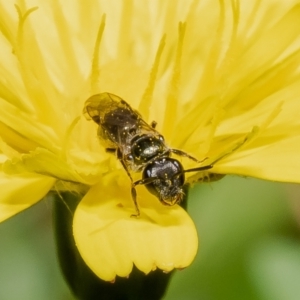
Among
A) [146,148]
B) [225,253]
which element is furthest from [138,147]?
[225,253]

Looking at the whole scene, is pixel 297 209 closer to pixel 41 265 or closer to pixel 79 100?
pixel 41 265

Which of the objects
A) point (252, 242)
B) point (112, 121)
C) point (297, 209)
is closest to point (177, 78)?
point (112, 121)

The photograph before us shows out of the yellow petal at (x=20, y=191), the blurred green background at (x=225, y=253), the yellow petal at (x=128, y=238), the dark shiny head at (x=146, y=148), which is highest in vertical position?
the dark shiny head at (x=146, y=148)

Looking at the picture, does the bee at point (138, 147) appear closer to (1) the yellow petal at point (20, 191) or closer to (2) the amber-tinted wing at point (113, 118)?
(2) the amber-tinted wing at point (113, 118)

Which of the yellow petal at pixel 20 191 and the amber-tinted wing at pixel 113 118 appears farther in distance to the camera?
the amber-tinted wing at pixel 113 118

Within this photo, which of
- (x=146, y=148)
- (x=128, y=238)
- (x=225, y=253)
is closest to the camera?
(x=128, y=238)

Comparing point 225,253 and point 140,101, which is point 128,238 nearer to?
point 140,101

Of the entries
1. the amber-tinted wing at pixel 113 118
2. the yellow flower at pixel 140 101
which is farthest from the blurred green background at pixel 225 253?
the amber-tinted wing at pixel 113 118
